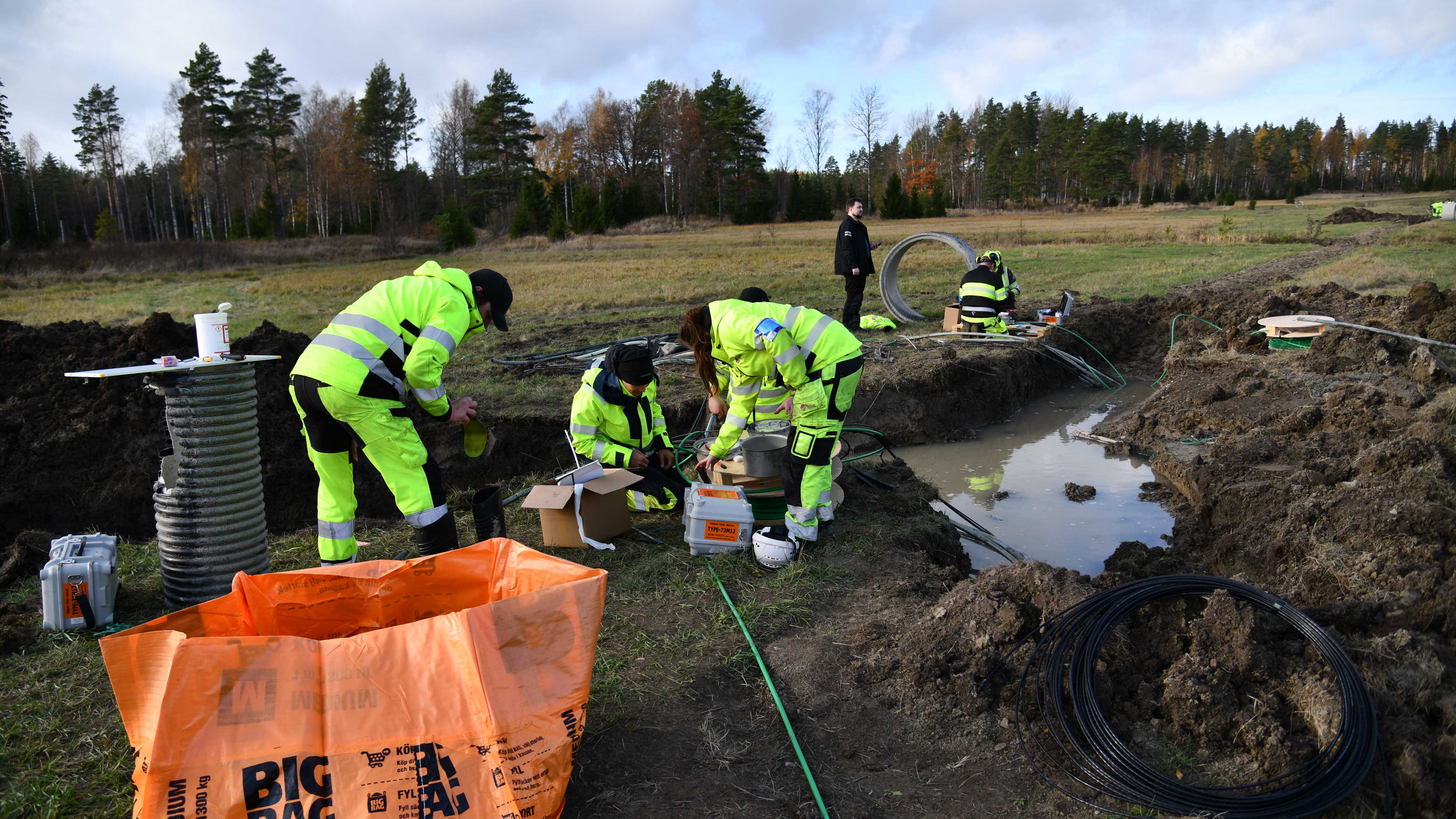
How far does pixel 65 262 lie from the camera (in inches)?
1045

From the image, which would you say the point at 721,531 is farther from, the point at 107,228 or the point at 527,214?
the point at 107,228

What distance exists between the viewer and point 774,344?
4.71 metres

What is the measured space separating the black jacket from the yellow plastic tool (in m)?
8.14

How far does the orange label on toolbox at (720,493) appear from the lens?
16.1 ft

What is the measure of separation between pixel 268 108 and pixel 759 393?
2099 inches

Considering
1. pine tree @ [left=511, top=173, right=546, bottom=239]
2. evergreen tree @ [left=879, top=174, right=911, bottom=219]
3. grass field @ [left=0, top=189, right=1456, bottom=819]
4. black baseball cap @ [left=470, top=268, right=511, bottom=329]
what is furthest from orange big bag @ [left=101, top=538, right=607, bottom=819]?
evergreen tree @ [left=879, top=174, right=911, bottom=219]

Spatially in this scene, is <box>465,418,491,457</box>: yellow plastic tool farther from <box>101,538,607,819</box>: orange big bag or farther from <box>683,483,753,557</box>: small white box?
<box>101,538,607,819</box>: orange big bag

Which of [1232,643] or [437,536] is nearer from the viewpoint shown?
[1232,643]

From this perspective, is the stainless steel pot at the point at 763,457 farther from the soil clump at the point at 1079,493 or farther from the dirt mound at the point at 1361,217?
the dirt mound at the point at 1361,217

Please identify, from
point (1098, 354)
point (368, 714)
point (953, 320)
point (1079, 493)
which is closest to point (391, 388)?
point (368, 714)

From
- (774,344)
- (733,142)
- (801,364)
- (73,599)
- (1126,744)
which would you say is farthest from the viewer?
(733,142)

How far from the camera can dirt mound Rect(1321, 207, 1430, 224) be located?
3616 centimetres

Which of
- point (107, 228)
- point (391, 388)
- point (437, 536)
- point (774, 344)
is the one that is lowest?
point (437, 536)

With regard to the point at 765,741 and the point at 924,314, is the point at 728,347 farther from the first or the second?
the point at 924,314
